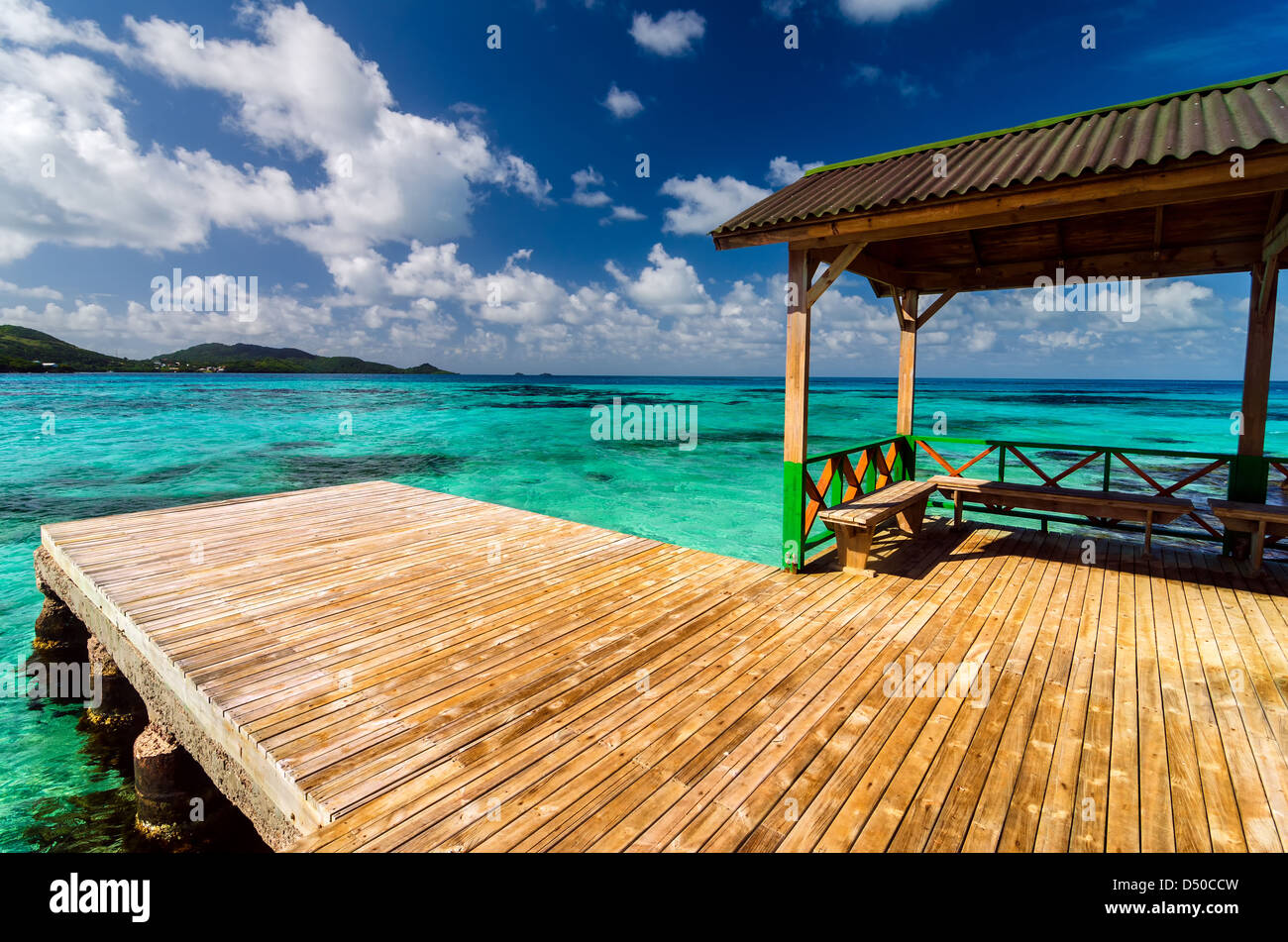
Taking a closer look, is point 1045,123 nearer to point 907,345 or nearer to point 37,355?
point 907,345

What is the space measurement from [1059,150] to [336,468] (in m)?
23.2

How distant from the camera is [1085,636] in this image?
427 centimetres

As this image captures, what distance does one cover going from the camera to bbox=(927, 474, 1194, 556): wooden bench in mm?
5969

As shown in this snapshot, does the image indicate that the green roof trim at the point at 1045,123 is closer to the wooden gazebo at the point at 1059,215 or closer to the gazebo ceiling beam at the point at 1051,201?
the wooden gazebo at the point at 1059,215

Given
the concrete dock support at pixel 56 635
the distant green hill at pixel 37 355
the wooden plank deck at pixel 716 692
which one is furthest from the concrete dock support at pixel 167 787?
the distant green hill at pixel 37 355

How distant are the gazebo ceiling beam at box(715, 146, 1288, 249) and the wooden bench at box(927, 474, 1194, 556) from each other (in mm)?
3095

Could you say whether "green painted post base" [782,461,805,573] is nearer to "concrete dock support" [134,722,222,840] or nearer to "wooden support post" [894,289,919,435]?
"wooden support post" [894,289,919,435]

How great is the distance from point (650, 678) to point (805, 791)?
1301 millimetres

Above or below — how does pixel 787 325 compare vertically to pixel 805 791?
above

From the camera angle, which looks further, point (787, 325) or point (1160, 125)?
point (787, 325)

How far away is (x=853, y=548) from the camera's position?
18.8 feet

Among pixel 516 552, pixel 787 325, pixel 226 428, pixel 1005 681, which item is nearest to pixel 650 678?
pixel 1005 681
